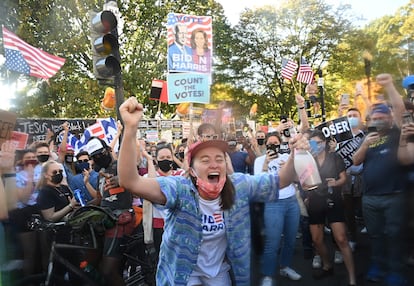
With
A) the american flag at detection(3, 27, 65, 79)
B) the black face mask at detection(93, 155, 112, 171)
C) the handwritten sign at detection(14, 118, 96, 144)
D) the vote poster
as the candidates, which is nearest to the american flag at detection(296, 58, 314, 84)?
the vote poster

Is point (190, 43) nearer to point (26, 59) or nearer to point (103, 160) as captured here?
point (103, 160)

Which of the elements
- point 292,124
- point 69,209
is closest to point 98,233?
point 69,209

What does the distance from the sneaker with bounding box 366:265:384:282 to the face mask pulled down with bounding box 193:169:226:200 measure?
96 centimetres

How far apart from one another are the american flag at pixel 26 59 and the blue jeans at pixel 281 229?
475cm

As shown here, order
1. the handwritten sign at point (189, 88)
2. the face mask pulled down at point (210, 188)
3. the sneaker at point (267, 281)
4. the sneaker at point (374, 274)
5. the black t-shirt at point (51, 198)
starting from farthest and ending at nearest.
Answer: the black t-shirt at point (51, 198)
the sneaker at point (267, 281)
the handwritten sign at point (189, 88)
the sneaker at point (374, 274)
the face mask pulled down at point (210, 188)

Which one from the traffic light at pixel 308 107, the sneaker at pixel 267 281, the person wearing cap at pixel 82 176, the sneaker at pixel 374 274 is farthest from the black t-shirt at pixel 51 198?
the sneaker at pixel 374 274

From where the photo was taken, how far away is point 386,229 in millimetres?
2613

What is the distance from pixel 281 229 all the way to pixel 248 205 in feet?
5.27

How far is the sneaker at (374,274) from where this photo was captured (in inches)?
102

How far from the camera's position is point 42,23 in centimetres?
1001

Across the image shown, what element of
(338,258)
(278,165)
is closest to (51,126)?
(278,165)

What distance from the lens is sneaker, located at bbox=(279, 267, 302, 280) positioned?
3.87 meters

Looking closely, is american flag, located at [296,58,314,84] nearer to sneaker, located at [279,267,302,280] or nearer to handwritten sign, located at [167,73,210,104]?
handwritten sign, located at [167,73,210,104]

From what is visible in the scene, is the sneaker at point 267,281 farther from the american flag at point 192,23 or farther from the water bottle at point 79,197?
the water bottle at point 79,197
